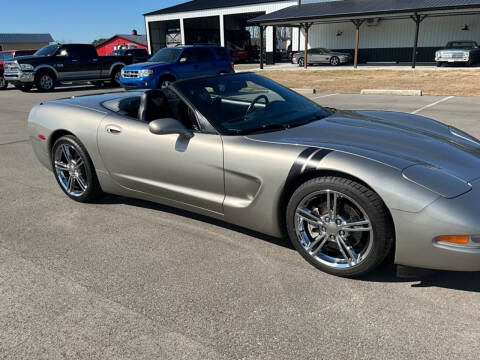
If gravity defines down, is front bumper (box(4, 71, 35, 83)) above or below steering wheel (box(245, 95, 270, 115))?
below

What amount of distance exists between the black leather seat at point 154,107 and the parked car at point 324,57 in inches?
1102

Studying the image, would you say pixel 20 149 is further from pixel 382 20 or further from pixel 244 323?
pixel 382 20

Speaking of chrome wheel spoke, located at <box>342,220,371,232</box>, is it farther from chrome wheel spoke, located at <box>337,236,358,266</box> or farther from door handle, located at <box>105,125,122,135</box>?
door handle, located at <box>105,125,122,135</box>

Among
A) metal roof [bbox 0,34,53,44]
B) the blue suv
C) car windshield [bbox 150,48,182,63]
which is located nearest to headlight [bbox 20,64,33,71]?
the blue suv

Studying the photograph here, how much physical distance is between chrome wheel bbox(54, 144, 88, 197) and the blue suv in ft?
34.6

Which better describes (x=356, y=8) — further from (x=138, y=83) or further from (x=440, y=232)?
(x=440, y=232)

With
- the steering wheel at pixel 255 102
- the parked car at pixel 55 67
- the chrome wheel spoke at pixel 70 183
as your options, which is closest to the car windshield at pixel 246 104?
the steering wheel at pixel 255 102

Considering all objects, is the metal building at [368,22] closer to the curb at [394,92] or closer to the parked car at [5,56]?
the curb at [394,92]

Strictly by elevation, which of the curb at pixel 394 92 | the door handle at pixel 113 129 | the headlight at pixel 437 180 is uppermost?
the door handle at pixel 113 129

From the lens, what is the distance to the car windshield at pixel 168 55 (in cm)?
1576

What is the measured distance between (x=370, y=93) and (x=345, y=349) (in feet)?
43.6

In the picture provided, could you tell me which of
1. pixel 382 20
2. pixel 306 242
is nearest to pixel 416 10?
pixel 382 20

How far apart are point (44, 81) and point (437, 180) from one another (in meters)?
18.8

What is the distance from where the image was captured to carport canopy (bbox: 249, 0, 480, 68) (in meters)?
24.0
